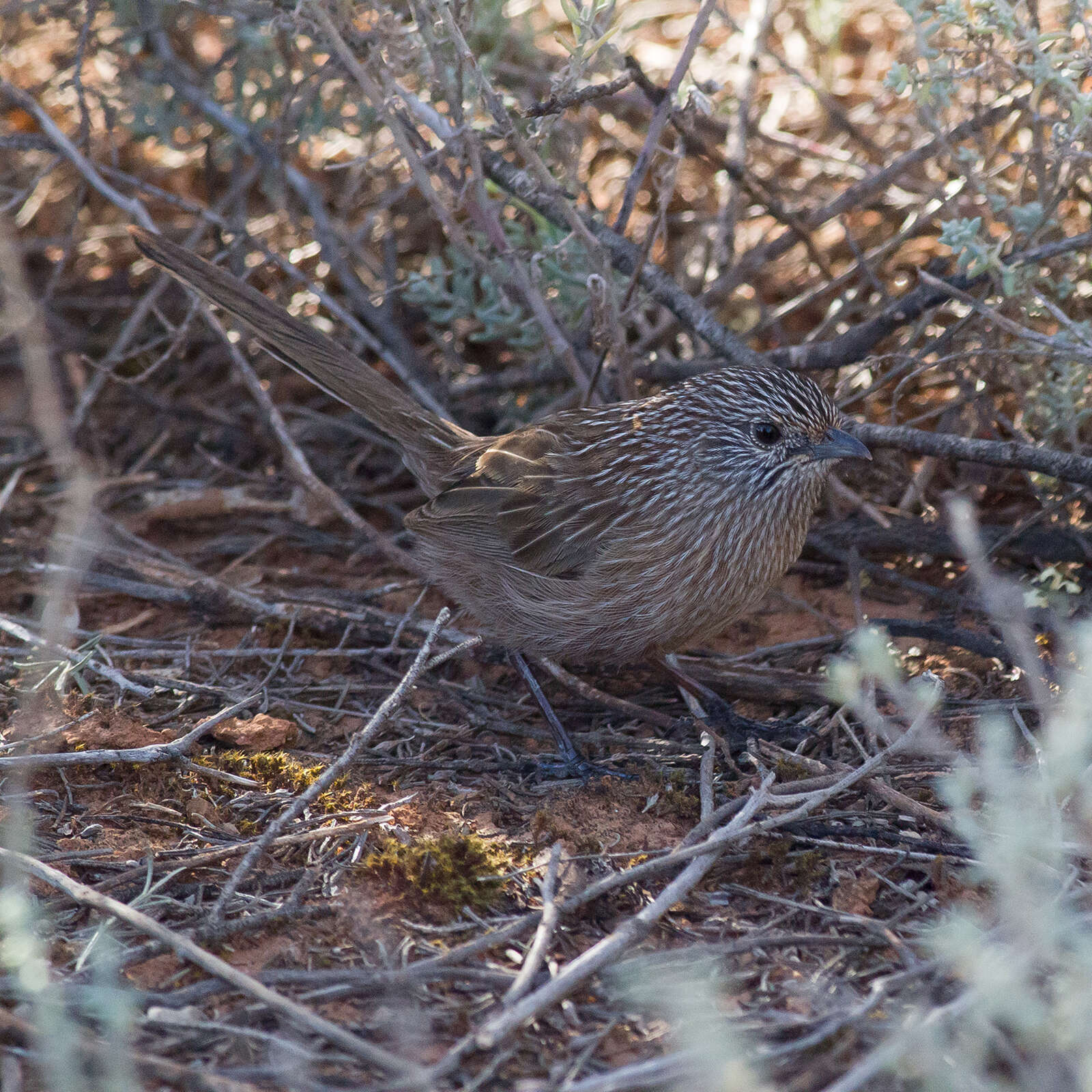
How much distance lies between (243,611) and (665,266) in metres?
3.03

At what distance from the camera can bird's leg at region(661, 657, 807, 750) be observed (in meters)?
4.12

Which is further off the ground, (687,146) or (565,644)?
(687,146)

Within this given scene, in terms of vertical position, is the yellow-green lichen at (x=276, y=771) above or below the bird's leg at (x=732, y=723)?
above

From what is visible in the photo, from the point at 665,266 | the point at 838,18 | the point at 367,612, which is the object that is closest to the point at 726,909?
the point at 367,612

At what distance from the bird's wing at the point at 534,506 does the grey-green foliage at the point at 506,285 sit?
2.52 ft

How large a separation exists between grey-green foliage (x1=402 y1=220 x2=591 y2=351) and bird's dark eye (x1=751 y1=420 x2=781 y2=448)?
1059 millimetres

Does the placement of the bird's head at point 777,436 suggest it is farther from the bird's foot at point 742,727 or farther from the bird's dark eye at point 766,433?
the bird's foot at point 742,727

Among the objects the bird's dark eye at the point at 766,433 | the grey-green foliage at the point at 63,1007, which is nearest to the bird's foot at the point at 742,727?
the bird's dark eye at the point at 766,433

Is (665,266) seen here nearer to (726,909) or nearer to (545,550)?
(545,550)

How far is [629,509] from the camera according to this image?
428 cm

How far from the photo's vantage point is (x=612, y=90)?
160 inches

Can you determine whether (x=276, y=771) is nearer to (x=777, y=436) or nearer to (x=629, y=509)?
(x=629, y=509)

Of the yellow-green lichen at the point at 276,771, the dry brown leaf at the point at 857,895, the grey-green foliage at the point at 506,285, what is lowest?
the dry brown leaf at the point at 857,895

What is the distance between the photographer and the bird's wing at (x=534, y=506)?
429 centimetres
